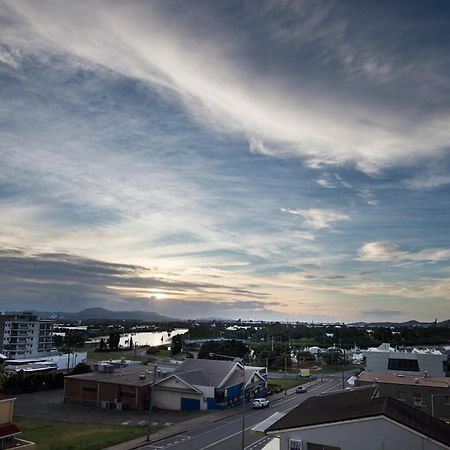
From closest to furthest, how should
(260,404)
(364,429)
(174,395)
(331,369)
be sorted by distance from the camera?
(364,429)
(260,404)
(174,395)
(331,369)

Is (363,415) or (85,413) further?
(85,413)

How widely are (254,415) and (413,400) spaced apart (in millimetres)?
20824

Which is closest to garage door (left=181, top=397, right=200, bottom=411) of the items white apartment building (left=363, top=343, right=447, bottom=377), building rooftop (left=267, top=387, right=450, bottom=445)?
white apartment building (left=363, top=343, right=447, bottom=377)

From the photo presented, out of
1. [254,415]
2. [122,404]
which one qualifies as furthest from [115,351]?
[254,415]

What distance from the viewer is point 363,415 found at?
25.4m

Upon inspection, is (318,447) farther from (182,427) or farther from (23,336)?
(23,336)

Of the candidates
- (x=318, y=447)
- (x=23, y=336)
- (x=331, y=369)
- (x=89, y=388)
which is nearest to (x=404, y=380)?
(x=318, y=447)

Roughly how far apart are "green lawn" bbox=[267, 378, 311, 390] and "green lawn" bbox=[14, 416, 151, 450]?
151 ft

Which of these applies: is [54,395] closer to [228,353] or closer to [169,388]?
[169,388]

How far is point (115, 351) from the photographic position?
6235 inches

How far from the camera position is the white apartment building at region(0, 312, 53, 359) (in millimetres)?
132750

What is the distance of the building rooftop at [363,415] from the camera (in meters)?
25.0

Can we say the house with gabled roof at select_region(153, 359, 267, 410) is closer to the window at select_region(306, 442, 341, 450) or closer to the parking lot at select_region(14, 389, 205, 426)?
the parking lot at select_region(14, 389, 205, 426)

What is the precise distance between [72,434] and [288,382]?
58.9 meters
